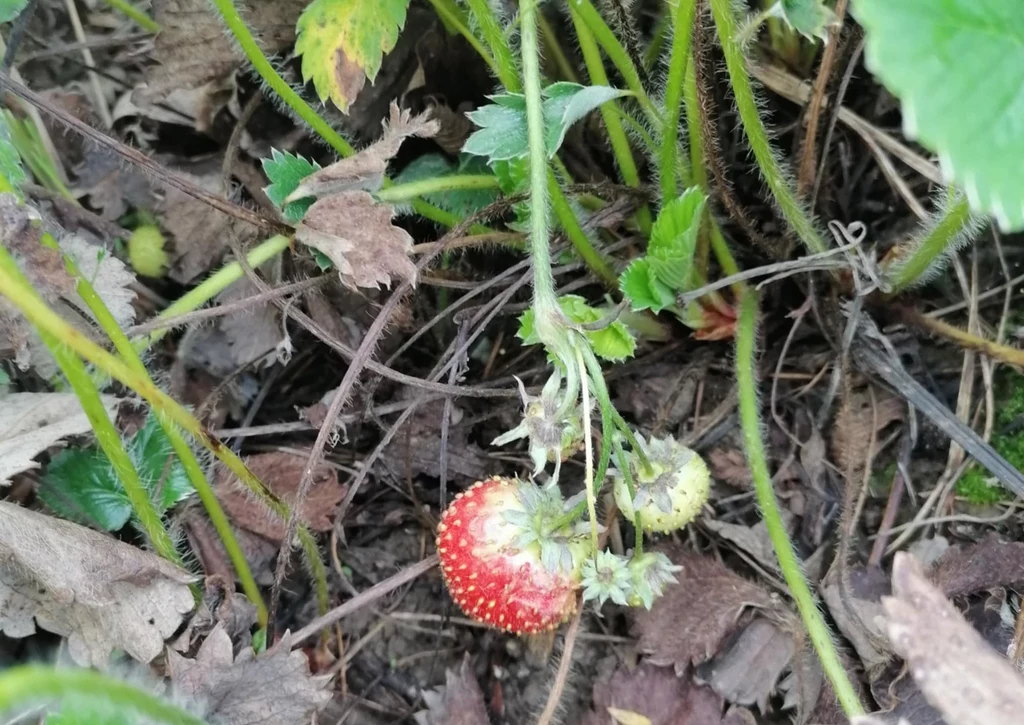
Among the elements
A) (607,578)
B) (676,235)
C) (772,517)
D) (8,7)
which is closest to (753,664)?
(772,517)

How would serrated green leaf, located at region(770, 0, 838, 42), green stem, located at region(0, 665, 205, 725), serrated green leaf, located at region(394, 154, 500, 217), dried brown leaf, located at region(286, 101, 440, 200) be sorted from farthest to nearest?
serrated green leaf, located at region(394, 154, 500, 217) → dried brown leaf, located at region(286, 101, 440, 200) → serrated green leaf, located at region(770, 0, 838, 42) → green stem, located at region(0, 665, 205, 725)

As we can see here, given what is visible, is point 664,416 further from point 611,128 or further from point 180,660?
point 180,660

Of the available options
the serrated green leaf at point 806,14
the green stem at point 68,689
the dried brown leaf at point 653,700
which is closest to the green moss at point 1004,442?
the dried brown leaf at point 653,700

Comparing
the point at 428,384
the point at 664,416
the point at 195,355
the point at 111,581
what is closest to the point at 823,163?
the point at 664,416

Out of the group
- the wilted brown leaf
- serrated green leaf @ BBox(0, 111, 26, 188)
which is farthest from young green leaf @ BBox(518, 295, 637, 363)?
serrated green leaf @ BBox(0, 111, 26, 188)

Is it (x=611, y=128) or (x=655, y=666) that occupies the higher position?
(x=611, y=128)

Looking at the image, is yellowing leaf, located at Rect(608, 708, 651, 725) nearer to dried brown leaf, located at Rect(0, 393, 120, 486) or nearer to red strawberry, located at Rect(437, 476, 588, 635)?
red strawberry, located at Rect(437, 476, 588, 635)

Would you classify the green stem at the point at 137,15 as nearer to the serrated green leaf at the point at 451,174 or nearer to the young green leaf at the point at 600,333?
the serrated green leaf at the point at 451,174
